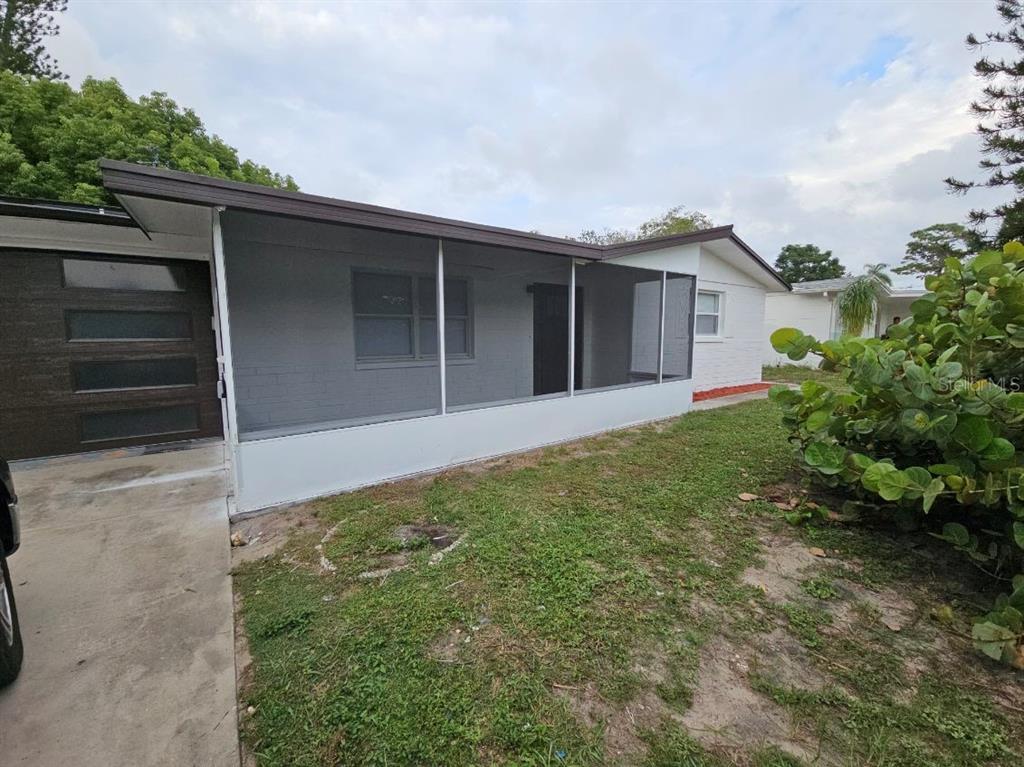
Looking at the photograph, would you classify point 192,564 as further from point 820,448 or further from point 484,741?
point 820,448

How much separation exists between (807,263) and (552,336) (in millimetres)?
35778

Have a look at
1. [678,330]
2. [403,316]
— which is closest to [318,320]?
[403,316]

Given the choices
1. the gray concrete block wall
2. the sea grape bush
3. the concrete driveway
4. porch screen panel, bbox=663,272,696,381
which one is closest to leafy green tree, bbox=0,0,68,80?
the gray concrete block wall

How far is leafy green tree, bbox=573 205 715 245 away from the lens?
2058cm

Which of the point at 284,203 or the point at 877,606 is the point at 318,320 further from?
the point at 877,606

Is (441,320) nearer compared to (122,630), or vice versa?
(122,630)

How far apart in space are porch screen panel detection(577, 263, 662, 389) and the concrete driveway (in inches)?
245

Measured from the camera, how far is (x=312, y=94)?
8.95 m

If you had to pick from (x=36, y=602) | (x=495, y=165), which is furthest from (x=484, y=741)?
(x=495, y=165)

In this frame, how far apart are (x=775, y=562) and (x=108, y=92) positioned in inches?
621

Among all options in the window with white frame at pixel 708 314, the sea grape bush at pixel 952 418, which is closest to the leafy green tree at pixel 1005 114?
the window with white frame at pixel 708 314

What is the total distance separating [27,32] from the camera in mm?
10312

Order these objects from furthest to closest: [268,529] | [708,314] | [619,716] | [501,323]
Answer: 1. [708,314]
2. [501,323]
3. [268,529]
4. [619,716]

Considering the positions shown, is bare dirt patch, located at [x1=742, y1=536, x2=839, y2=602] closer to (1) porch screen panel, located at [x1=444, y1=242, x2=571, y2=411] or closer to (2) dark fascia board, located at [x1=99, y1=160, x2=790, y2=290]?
(1) porch screen panel, located at [x1=444, y1=242, x2=571, y2=411]
